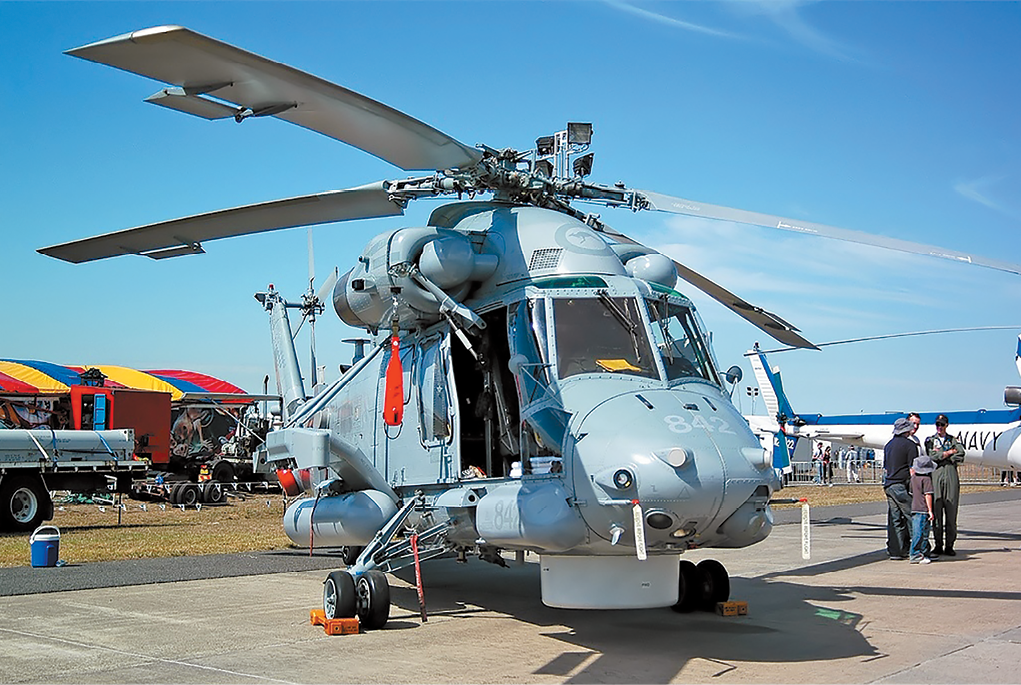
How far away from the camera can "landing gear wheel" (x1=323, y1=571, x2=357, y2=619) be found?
9.16 meters

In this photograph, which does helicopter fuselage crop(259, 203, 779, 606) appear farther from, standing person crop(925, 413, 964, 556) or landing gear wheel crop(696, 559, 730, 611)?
standing person crop(925, 413, 964, 556)

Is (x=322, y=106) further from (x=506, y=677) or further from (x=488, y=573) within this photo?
(x=488, y=573)

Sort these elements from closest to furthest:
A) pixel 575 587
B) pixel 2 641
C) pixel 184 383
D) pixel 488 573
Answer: pixel 575 587, pixel 2 641, pixel 488 573, pixel 184 383

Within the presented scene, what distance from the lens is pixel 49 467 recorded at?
810 inches

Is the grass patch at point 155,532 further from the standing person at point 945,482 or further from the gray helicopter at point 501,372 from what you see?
the standing person at point 945,482

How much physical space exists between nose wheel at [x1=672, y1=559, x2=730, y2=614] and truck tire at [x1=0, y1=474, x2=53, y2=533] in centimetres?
1490

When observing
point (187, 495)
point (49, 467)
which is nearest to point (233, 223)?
point (49, 467)

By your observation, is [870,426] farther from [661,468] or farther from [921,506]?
[661,468]

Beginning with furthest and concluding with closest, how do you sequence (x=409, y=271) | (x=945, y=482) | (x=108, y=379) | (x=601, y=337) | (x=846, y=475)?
(x=846, y=475) → (x=108, y=379) → (x=945, y=482) → (x=409, y=271) → (x=601, y=337)

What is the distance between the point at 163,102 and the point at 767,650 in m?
6.13

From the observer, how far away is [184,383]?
52875 mm

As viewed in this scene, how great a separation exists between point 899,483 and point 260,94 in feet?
38.1

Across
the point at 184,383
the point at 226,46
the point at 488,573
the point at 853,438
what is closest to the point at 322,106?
the point at 226,46

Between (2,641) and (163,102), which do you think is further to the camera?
(2,641)
